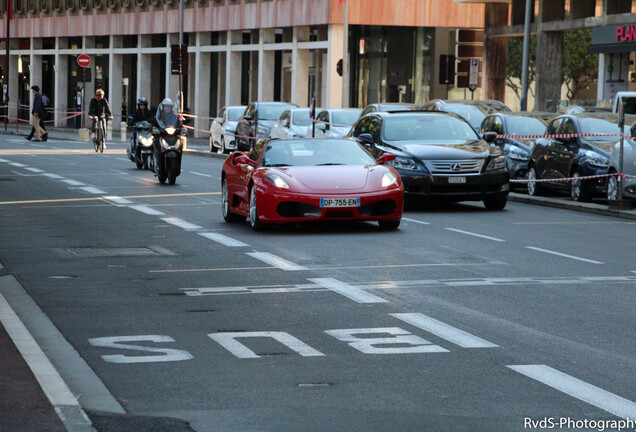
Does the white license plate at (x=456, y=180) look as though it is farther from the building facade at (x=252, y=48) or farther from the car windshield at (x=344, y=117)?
the building facade at (x=252, y=48)

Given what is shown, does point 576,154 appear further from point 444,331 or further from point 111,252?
point 444,331

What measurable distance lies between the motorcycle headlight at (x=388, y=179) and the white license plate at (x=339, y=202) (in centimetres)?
57

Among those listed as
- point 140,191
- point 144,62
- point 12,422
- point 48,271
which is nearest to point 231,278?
point 48,271

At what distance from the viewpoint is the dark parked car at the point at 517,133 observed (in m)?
27.9

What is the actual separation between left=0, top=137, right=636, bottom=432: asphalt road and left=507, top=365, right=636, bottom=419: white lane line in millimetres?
16

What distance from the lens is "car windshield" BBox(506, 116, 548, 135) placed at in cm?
2878

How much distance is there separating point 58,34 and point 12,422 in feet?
266

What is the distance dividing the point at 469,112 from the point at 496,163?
41.5 feet

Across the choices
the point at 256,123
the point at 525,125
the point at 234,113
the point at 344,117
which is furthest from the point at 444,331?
the point at 234,113

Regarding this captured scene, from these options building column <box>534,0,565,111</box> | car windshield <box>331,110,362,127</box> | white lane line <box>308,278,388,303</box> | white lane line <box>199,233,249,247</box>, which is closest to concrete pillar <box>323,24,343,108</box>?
building column <box>534,0,565,111</box>

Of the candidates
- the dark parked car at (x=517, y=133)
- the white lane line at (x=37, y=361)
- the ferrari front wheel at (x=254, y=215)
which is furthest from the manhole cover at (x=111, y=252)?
the dark parked car at (x=517, y=133)

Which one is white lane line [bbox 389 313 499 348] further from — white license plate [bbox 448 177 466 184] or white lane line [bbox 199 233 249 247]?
white license plate [bbox 448 177 466 184]

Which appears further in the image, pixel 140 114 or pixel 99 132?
pixel 99 132

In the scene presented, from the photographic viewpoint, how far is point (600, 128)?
25.4 m
